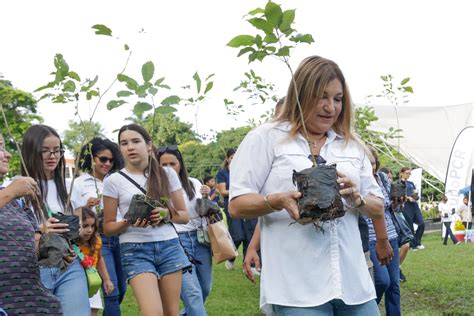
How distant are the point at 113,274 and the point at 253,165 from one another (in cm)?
347

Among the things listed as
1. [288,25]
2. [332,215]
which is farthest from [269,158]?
[288,25]

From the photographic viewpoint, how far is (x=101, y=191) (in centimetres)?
677

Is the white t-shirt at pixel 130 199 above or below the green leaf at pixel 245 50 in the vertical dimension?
below

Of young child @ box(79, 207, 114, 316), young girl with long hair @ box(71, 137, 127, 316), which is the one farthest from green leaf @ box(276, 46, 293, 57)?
young girl with long hair @ box(71, 137, 127, 316)

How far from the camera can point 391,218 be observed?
736cm

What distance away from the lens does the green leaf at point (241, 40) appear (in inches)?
141

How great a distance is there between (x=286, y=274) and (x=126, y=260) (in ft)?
8.10

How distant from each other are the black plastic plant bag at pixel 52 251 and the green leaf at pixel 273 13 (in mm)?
1549

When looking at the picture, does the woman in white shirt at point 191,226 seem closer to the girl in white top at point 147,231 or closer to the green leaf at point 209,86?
the girl in white top at point 147,231

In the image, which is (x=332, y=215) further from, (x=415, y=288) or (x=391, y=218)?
(x=415, y=288)

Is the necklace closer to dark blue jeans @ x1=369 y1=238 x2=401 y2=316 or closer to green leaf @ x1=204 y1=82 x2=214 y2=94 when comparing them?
green leaf @ x1=204 y1=82 x2=214 y2=94

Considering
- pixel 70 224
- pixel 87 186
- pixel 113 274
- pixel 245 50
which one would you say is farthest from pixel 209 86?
pixel 113 274

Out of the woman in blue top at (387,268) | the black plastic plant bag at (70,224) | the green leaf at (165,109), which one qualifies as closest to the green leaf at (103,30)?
the green leaf at (165,109)

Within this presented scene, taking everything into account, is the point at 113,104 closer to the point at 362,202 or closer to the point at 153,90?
the point at 153,90
